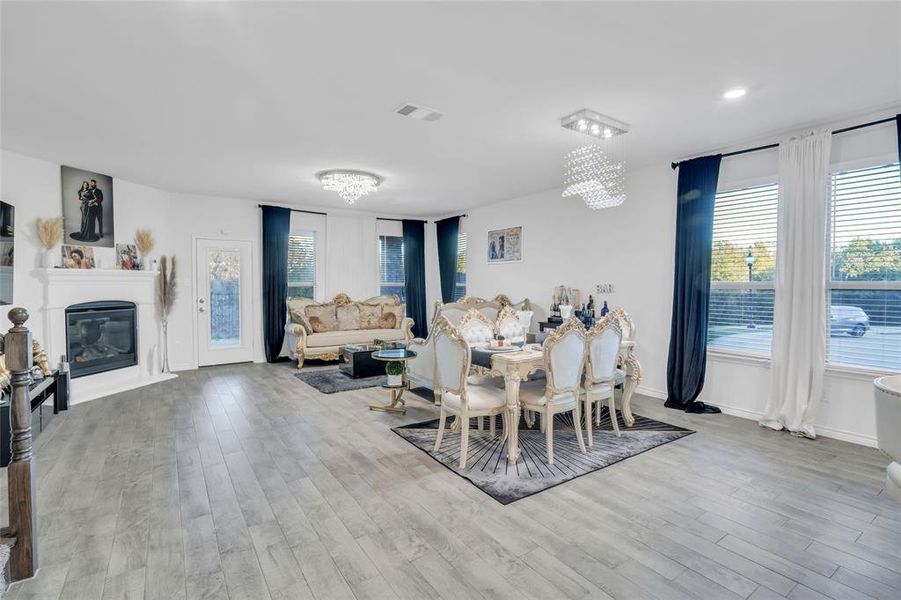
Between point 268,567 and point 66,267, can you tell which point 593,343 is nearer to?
Answer: point 268,567

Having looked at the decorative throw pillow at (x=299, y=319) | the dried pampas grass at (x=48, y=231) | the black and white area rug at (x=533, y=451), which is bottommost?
the black and white area rug at (x=533, y=451)

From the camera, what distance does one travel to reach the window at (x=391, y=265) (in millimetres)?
8719

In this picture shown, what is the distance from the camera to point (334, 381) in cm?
574

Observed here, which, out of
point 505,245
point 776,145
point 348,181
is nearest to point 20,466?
point 348,181

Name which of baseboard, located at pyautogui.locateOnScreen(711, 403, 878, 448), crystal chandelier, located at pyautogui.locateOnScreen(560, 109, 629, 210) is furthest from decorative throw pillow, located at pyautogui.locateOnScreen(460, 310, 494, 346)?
baseboard, located at pyautogui.locateOnScreen(711, 403, 878, 448)

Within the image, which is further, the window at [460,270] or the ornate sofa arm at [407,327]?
the window at [460,270]

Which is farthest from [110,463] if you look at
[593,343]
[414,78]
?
[593,343]

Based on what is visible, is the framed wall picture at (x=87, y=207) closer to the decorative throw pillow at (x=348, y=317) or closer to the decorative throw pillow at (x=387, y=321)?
the decorative throw pillow at (x=348, y=317)

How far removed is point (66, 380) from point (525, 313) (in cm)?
528

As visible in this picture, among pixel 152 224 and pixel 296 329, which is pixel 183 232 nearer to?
pixel 152 224

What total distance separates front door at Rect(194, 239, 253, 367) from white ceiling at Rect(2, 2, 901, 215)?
2.40 meters

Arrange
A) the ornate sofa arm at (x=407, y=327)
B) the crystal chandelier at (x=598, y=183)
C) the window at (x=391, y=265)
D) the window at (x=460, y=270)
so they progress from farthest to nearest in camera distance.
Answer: the window at (x=391, y=265) → the window at (x=460, y=270) → the ornate sofa arm at (x=407, y=327) → the crystal chandelier at (x=598, y=183)

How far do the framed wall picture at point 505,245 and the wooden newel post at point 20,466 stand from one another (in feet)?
19.5

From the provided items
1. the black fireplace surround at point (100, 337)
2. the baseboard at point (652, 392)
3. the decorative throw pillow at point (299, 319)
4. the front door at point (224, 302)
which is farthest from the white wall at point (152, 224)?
the baseboard at point (652, 392)
